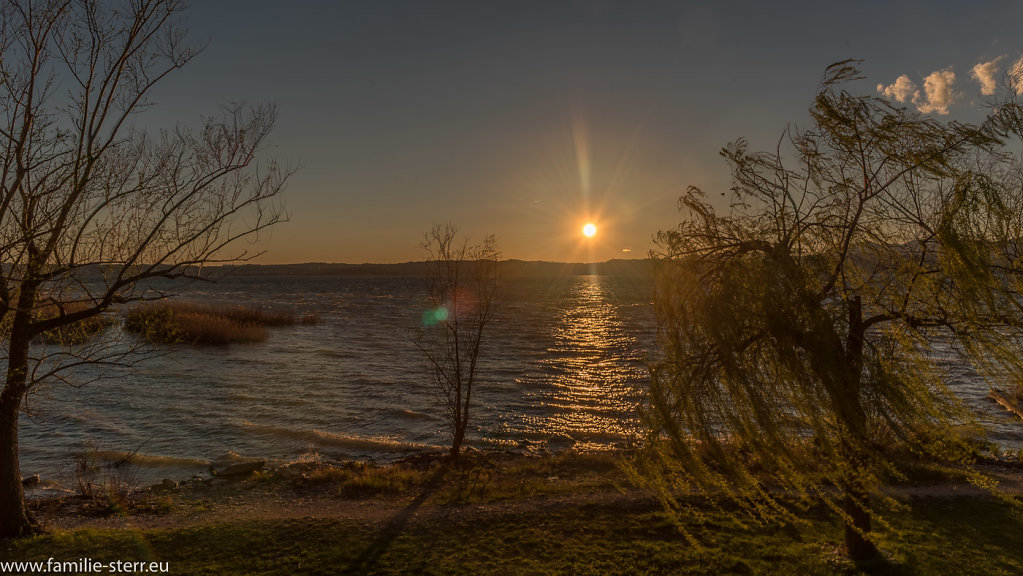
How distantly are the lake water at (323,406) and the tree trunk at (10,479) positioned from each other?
8.32 ft

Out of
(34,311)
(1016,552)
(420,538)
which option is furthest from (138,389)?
(1016,552)

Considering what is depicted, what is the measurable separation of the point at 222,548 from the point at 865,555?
10661mm

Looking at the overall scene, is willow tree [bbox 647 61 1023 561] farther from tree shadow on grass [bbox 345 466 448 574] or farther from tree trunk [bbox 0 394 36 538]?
tree trunk [bbox 0 394 36 538]

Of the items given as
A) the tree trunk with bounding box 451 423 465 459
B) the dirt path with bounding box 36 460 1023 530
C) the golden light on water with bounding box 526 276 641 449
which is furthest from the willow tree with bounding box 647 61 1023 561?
the tree trunk with bounding box 451 423 465 459

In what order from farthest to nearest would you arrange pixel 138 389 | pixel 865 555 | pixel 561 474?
pixel 138 389 → pixel 561 474 → pixel 865 555

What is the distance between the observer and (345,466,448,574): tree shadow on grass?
919 cm

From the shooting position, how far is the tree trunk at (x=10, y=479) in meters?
9.44

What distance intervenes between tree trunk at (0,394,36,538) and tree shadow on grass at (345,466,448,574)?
5987mm

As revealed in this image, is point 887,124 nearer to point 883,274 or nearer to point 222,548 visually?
point 883,274

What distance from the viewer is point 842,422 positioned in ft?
22.5

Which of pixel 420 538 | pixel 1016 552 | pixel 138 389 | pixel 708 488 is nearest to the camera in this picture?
pixel 1016 552

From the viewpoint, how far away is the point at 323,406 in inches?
995

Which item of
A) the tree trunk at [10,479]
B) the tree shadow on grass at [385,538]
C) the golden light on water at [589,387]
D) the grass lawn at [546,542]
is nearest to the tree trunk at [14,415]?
the tree trunk at [10,479]

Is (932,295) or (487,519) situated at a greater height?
(932,295)
